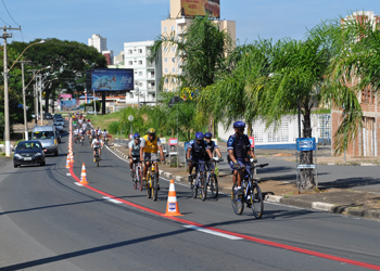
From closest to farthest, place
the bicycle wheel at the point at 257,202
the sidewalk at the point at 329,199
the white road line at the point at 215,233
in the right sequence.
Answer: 1. the white road line at the point at 215,233
2. the bicycle wheel at the point at 257,202
3. the sidewalk at the point at 329,199

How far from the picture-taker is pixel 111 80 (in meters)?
111

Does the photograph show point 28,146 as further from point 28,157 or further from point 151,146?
point 151,146

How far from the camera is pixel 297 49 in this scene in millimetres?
15281

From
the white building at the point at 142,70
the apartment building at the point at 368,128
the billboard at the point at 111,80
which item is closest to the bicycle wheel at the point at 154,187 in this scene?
the apartment building at the point at 368,128

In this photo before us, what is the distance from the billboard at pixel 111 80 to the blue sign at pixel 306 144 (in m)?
96.4

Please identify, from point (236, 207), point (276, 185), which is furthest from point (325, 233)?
point (276, 185)

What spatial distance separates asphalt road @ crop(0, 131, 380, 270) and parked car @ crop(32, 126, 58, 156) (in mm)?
29493

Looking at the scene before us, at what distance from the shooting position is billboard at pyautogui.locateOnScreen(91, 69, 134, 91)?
109 m

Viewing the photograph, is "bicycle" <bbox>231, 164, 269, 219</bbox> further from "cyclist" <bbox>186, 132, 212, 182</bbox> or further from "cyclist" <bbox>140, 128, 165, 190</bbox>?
"cyclist" <bbox>140, 128, 165, 190</bbox>

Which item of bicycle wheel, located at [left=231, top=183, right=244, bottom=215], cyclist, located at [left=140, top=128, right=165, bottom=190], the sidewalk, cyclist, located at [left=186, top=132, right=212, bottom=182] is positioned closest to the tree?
the sidewalk

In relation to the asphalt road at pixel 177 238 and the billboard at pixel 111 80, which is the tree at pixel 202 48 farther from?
the billboard at pixel 111 80

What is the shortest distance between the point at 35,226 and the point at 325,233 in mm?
5573

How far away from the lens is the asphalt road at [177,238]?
7223 millimetres

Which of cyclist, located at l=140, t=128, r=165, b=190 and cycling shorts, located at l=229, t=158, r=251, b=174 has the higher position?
cyclist, located at l=140, t=128, r=165, b=190
